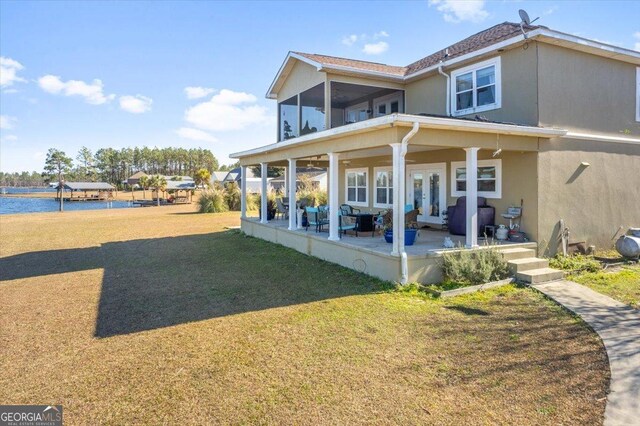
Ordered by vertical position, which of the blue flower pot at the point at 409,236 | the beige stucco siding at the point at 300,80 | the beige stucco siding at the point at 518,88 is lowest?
the blue flower pot at the point at 409,236

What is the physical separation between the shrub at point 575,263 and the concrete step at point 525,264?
62cm

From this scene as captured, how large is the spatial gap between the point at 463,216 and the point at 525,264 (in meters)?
2.49

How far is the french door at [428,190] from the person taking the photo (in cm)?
1223

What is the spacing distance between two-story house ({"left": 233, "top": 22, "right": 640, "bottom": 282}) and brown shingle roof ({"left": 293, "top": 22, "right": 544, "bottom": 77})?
67 mm

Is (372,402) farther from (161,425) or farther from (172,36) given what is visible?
(172,36)

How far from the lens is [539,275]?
7863mm

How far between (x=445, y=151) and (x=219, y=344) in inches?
365

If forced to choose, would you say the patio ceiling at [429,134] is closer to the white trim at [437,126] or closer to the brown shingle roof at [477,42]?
the white trim at [437,126]

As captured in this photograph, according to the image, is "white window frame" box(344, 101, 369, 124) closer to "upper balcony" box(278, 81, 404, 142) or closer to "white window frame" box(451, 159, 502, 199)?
"upper balcony" box(278, 81, 404, 142)

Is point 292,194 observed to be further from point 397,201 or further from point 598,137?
point 598,137

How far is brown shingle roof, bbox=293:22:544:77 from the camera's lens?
10422 mm

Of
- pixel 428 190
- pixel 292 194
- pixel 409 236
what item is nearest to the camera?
pixel 409 236

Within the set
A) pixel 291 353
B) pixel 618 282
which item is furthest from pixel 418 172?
pixel 291 353

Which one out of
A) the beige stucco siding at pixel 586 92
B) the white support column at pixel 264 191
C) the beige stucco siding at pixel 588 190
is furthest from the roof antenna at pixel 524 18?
the white support column at pixel 264 191
